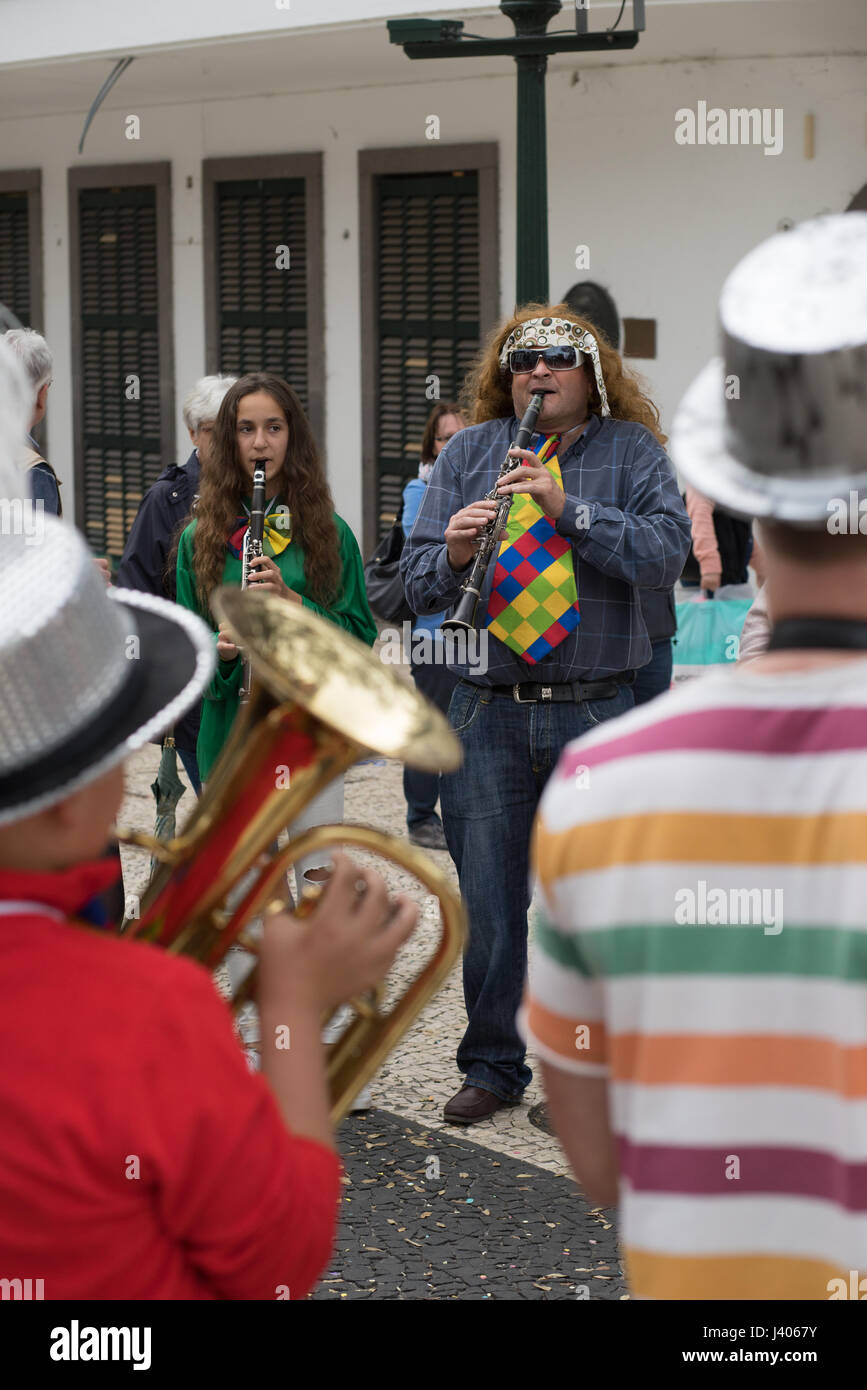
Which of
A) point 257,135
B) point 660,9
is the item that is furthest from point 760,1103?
point 257,135

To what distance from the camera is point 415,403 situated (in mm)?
12102

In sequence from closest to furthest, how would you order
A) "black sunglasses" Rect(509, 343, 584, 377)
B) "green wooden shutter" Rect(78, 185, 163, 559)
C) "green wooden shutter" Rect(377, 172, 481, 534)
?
"black sunglasses" Rect(509, 343, 584, 377)
"green wooden shutter" Rect(377, 172, 481, 534)
"green wooden shutter" Rect(78, 185, 163, 559)

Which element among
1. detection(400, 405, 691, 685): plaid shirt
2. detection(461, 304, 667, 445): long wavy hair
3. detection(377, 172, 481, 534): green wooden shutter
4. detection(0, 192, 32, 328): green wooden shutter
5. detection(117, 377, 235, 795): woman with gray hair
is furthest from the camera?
detection(0, 192, 32, 328): green wooden shutter

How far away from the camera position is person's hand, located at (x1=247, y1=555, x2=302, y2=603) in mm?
4309

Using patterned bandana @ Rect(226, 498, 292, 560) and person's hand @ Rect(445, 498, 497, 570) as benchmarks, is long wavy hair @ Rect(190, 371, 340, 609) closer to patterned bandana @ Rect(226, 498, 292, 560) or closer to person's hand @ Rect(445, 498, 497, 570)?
patterned bandana @ Rect(226, 498, 292, 560)

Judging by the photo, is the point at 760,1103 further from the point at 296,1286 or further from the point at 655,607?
the point at 655,607

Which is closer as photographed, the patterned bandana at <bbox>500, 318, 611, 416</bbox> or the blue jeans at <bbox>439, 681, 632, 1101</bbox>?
the blue jeans at <bbox>439, 681, 632, 1101</bbox>

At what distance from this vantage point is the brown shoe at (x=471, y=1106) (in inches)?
163

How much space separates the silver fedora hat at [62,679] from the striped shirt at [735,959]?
1.20 feet

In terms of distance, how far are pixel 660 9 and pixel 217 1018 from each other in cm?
855

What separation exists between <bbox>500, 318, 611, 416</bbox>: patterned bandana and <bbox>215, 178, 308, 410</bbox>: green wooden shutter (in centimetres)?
846

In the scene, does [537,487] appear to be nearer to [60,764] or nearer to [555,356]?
[555,356]

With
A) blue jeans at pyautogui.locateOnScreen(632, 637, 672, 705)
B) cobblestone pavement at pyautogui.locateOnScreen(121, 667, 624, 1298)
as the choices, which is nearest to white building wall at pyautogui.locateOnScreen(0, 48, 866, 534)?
blue jeans at pyautogui.locateOnScreen(632, 637, 672, 705)

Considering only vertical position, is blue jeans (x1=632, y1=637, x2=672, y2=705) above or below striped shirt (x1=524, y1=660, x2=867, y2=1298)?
below
